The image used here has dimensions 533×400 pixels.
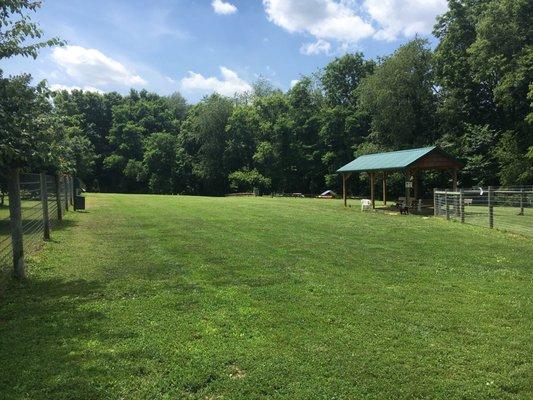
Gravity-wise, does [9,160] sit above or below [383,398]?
above

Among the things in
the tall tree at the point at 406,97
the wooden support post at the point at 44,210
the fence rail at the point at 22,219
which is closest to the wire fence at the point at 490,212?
the fence rail at the point at 22,219

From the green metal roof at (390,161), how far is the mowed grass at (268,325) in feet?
49.0

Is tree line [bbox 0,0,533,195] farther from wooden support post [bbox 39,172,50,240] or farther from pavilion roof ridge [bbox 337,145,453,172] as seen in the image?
wooden support post [bbox 39,172,50,240]

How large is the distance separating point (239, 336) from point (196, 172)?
60903mm

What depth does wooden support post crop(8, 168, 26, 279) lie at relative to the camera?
7.91 metres

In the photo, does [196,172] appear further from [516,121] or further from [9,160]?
[9,160]

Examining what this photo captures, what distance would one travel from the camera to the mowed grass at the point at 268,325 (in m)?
4.11

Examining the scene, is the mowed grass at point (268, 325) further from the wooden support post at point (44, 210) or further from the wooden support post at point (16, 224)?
the wooden support post at point (44, 210)

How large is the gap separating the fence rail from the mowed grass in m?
0.46

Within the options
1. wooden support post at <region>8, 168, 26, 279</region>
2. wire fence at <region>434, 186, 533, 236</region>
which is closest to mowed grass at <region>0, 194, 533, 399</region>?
wooden support post at <region>8, 168, 26, 279</region>

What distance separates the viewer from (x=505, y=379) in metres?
4.19

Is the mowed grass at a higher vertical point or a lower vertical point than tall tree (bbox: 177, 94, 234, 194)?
lower

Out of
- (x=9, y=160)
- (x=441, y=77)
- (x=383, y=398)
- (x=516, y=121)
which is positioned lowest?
(x=383, y=398)

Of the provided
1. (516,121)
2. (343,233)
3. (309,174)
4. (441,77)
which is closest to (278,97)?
(309,174)
